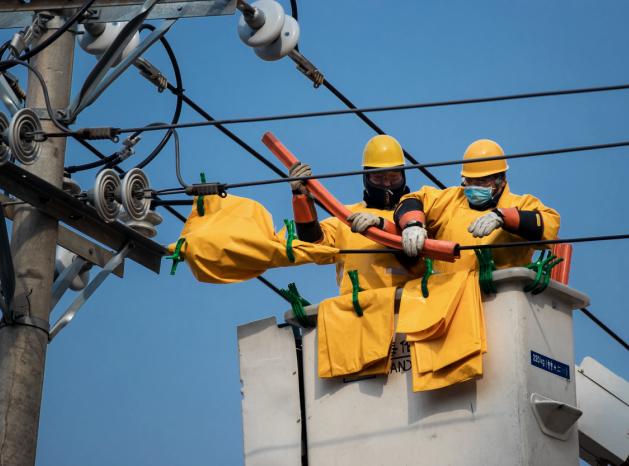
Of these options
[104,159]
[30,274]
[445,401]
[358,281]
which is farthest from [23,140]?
[445,401]

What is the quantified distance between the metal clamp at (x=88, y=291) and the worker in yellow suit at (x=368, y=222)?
1.12 m

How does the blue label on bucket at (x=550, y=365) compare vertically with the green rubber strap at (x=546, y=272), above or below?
below

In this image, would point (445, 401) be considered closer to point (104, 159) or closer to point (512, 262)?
point (512, 262)

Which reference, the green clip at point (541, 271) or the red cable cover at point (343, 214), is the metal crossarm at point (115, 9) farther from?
the green clip at point (541, 271)

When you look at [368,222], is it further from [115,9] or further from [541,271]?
[115,9]

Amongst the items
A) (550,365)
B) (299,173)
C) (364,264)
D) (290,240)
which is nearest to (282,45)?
(299,173)

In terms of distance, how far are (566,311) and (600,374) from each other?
188 cm

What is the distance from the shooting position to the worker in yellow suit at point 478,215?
28.9 ft

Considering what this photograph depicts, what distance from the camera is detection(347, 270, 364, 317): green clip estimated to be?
873 centimetres

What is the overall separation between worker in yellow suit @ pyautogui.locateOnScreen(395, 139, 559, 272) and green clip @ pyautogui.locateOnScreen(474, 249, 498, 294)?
0.28m

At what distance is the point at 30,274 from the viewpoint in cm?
853

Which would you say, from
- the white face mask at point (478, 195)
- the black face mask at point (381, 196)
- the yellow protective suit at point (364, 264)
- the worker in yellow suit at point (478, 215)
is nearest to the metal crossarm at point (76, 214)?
the yellow protective suit at point (364, 264)

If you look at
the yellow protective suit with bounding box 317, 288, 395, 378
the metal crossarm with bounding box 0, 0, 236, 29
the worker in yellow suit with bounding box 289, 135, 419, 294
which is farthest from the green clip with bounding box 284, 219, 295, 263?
the metal crossarm with bounding box 0, 0, 236, 29

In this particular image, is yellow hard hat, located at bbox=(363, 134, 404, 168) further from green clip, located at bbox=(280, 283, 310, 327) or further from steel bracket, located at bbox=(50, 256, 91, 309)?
steel bracket, located at bbox=(50, 256, 91, 309)
